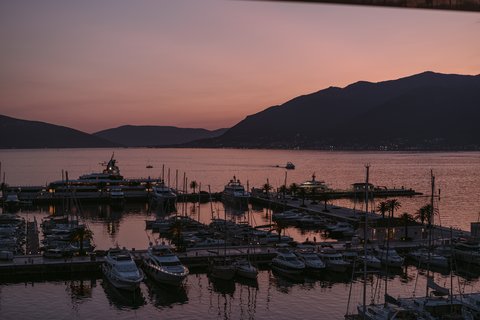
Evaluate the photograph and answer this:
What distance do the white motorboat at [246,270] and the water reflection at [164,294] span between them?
181 centimetres

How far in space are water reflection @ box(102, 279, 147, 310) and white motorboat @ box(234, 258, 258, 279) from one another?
3.04 meters

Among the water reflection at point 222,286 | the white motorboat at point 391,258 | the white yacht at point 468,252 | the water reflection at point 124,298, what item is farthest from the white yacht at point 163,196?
the white yacht at point 468,252

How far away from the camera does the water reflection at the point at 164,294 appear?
14523 mm

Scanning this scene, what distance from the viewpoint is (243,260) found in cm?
1725

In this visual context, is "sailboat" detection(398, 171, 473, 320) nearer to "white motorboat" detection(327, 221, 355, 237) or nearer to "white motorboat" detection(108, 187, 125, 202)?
"white motorboat" detection(327, 221, 355, 237)

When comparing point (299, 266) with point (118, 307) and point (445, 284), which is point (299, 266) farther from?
point (118, 307)

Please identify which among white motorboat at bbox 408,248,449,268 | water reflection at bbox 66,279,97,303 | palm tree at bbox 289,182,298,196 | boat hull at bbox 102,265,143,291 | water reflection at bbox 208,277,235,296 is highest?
palm tree at bbox 289,182,298,196

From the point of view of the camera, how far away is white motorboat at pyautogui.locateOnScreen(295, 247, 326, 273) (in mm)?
17227

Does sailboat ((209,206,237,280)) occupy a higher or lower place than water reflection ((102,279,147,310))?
higher

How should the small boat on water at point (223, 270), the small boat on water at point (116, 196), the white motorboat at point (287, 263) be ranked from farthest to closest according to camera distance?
the small boat on water at point (116, 196) < the white motorboat at point (287, 263) < the small boat on water at point (223, 270)

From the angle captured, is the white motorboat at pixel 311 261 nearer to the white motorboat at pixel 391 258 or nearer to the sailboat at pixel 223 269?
the white motorboat at pixel 391 258

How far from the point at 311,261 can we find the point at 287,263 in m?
0.80

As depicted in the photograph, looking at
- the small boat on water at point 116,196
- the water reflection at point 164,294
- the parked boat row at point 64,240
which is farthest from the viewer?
the small boat on water at point 116,196

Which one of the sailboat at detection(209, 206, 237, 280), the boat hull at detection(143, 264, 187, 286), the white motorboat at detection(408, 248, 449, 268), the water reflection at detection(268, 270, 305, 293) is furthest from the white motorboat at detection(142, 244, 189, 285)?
the white motorboat at detection(408, 248, 449, 268)
